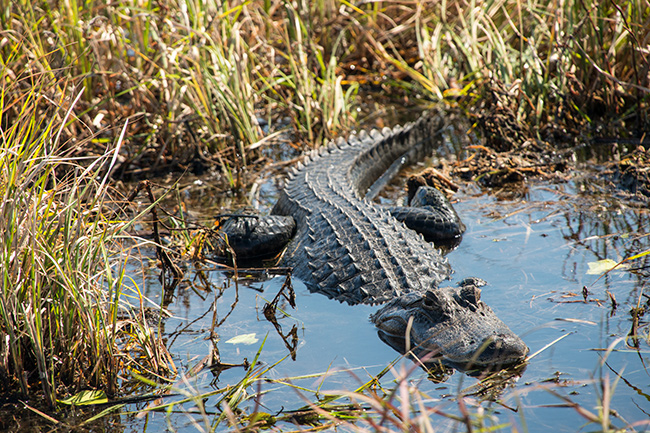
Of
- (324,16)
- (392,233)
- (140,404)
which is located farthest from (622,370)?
(324,16)

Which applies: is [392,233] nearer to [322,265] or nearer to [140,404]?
[322,265]

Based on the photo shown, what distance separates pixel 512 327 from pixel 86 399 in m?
2.15

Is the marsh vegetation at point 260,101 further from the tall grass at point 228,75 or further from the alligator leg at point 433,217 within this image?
the alligator leg at point 433,217

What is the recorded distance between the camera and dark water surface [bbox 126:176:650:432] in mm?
2623

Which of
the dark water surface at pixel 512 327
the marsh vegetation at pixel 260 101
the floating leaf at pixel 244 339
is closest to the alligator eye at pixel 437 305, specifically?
the dark water surface at pixel 512 327

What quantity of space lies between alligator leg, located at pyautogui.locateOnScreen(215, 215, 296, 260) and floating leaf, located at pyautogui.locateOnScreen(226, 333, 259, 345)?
127 centimetres

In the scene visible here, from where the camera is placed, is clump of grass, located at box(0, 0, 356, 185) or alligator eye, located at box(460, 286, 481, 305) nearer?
alligator eye, located at box(460, 286, 481, 305)

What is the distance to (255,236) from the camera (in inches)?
183

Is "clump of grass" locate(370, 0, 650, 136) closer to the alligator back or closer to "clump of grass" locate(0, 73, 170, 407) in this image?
the alligator back

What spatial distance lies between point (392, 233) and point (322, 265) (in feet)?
1.85

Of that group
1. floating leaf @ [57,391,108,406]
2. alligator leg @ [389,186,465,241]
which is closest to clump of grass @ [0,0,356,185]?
alligator leg @ [389,186,465,241]


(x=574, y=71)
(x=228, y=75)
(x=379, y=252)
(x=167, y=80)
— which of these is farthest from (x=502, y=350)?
(x=574, y=71)

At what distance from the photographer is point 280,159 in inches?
258

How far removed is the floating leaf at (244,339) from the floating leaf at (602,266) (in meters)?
2.10
